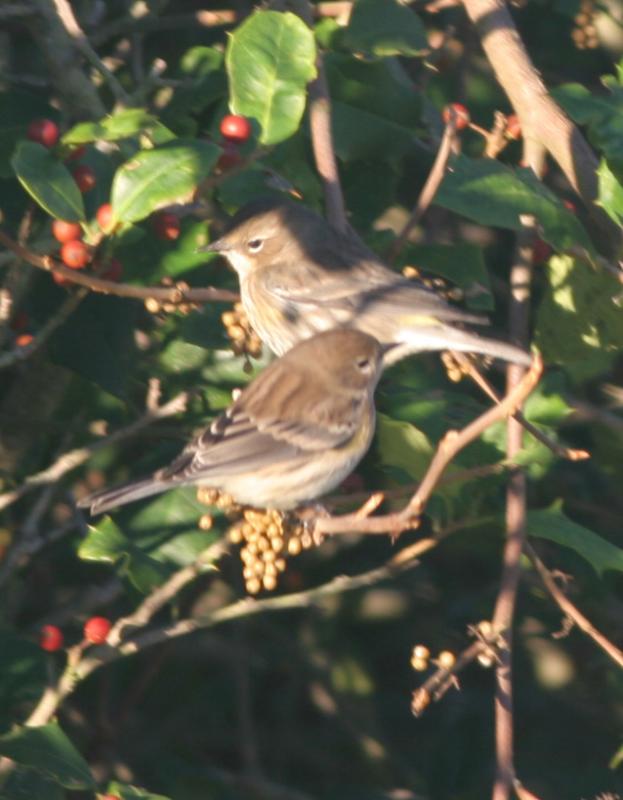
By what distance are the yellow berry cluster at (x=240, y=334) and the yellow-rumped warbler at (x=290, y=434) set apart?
24 cm

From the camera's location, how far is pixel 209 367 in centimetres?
541

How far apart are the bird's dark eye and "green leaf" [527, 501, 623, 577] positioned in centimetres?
177

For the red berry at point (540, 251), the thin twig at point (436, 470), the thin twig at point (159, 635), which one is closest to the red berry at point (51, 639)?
the thin twig at point (159, 635)

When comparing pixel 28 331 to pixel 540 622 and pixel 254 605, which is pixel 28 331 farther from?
pixel 540 622

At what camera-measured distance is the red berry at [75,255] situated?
4.29 metres

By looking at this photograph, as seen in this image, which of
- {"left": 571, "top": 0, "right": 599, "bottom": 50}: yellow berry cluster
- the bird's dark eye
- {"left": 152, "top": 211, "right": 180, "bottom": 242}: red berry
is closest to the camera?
{"left": 152, "top": 211, "right": 180, "bottom": 242}: red berry

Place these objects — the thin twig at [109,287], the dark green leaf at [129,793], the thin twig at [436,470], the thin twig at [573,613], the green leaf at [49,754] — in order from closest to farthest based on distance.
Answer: the thin twig at [436,470]
the thin twig at [109,287]
the thin twig at [573,613]
the green leaf at [49,754]
the dark green leaf at [129,793]

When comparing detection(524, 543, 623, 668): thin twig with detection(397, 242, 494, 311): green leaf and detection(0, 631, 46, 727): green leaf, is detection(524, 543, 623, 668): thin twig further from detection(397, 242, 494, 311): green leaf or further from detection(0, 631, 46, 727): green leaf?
detection(0, 631, 46, 727): green leaf

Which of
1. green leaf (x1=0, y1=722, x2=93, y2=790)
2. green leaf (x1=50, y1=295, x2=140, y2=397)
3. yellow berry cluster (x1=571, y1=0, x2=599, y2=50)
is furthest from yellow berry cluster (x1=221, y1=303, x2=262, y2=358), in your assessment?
yellow berry cluster (x1=571, y1=0, x2=599, y2=50)

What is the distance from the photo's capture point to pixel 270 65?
4.81 m

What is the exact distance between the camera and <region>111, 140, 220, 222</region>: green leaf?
169 inches

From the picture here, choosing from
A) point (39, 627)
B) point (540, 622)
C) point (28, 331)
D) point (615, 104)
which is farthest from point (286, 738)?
point (615, 104)

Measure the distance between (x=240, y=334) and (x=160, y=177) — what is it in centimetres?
63

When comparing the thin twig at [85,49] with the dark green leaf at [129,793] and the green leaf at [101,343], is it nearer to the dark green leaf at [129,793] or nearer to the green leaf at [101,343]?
the green leaf at [101,343]
